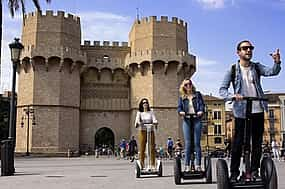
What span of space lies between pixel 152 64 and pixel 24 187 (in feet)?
114

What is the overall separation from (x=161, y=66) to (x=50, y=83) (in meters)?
10.5

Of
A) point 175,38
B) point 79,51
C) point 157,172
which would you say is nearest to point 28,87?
point 79,51

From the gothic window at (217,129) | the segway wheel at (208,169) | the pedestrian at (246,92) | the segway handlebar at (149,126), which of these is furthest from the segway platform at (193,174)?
the gothic window at (217,129)

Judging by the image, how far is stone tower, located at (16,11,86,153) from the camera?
41.2 metres

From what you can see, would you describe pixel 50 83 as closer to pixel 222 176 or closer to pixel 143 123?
pixel 143 123

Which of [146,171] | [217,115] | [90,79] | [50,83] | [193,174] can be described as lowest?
[146,171]

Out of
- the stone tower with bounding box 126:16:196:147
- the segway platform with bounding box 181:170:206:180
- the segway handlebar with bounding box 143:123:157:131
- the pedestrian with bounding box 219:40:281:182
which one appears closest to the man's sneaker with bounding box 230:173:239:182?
the pedestrian with bounding box 219:40:281:182

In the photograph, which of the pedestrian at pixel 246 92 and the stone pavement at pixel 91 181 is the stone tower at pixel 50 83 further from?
the pedestrian at pixel 246 92

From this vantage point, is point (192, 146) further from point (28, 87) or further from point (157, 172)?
point (28, 87)

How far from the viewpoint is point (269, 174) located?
16.3 ft

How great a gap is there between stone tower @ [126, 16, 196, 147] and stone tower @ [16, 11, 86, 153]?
18.0ft

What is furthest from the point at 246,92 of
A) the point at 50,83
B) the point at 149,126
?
the point at 50,83

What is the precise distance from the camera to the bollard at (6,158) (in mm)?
12562

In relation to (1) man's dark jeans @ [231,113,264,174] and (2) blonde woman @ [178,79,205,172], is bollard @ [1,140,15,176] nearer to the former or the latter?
(2) blonde woman @ [178,79,205,172]
